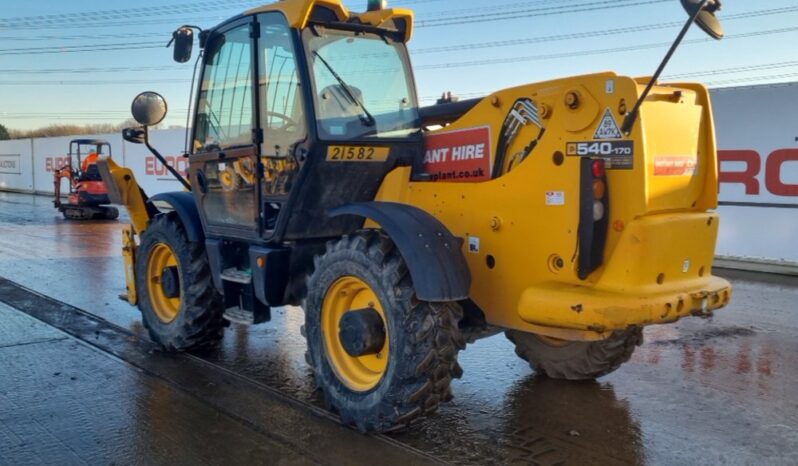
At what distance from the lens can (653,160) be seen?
3938 millimetres

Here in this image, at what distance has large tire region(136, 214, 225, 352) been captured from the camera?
19.2 feet

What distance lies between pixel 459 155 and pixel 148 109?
2824 millimetres

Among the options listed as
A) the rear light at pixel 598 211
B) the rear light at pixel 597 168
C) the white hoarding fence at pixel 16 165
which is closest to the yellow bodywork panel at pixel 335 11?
the rear light at pixel 597 168

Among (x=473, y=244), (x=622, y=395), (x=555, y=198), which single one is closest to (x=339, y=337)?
(x=473, y=244)

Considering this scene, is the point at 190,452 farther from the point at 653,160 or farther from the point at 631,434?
the point at 653,160

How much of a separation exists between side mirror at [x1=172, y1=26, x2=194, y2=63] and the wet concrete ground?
2.50 m

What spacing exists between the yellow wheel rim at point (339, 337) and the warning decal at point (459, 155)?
0.96 meters

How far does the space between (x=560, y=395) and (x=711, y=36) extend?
103 inches

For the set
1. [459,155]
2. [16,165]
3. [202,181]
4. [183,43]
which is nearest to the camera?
[459,155]

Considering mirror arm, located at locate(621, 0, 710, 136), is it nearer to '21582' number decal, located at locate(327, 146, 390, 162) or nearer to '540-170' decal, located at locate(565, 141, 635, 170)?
'540-170' decal, located at locate(565, 141, 635, 170)

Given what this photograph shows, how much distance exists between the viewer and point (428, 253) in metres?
4.05

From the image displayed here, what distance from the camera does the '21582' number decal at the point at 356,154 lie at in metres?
4.82

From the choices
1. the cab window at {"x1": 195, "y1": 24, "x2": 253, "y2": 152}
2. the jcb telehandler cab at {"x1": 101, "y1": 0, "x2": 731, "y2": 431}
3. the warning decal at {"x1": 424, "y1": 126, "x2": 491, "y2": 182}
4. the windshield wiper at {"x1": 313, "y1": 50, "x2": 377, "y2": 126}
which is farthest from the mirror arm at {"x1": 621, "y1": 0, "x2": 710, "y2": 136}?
the cab window at {"x1": 195, "y1": 24, "x2": 253, "y2": 152}

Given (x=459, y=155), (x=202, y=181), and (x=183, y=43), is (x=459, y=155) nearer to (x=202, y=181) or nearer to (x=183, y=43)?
(x=202, y=181)
